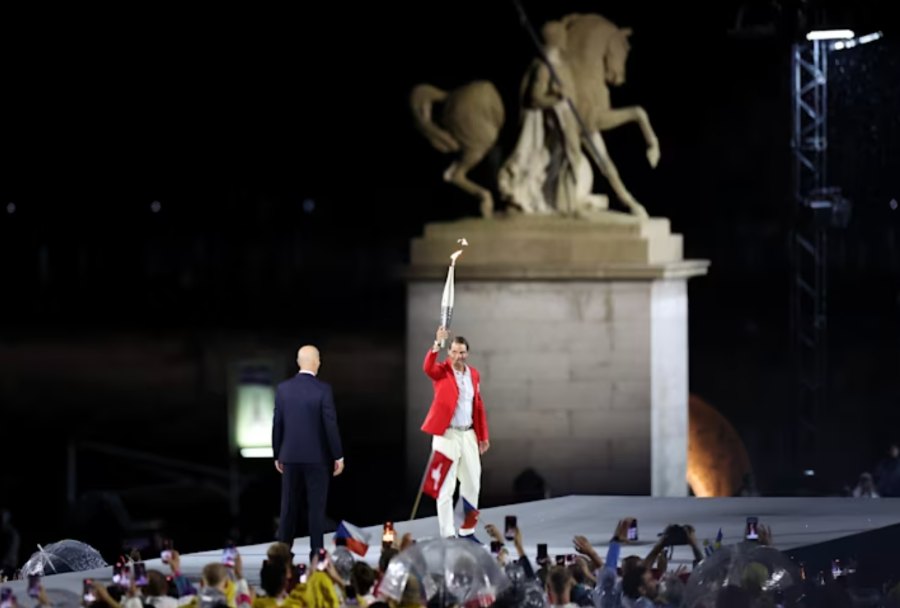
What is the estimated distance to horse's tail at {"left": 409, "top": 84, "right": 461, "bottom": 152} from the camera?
102 feet

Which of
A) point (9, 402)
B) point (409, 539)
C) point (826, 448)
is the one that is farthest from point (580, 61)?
point (9, 402)

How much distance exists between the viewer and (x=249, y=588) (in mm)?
15633

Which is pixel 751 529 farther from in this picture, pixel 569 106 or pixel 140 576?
pixel 569 106

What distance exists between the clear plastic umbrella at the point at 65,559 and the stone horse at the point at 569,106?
12946 mm

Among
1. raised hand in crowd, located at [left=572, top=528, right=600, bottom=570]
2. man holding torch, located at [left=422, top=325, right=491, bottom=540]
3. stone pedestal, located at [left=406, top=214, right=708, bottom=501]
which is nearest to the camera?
raised hand in crowd, located at [left=572, top=528, right=600, bottom=570]

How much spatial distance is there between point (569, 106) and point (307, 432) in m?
13.3

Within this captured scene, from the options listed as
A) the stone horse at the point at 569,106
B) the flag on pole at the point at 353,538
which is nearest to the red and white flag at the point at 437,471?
the flag on pole at the point at 353,538

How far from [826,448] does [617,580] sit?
20.7 metres

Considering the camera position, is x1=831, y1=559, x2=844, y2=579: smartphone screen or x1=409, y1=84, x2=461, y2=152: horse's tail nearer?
x1=831, y1=559, x2=844, y2=579: smartphone screen

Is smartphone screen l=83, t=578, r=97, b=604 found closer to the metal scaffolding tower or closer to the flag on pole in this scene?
the flag on pole

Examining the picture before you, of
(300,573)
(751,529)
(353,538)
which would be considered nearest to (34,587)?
(300,573)

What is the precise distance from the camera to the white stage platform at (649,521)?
19.4 m

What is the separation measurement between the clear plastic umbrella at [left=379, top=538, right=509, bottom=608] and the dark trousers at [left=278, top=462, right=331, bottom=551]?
2.73 meters

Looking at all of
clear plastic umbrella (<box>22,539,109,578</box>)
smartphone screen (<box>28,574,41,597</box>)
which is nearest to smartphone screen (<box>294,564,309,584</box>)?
smartphone screen (<box>28,574,41,597</box>)
